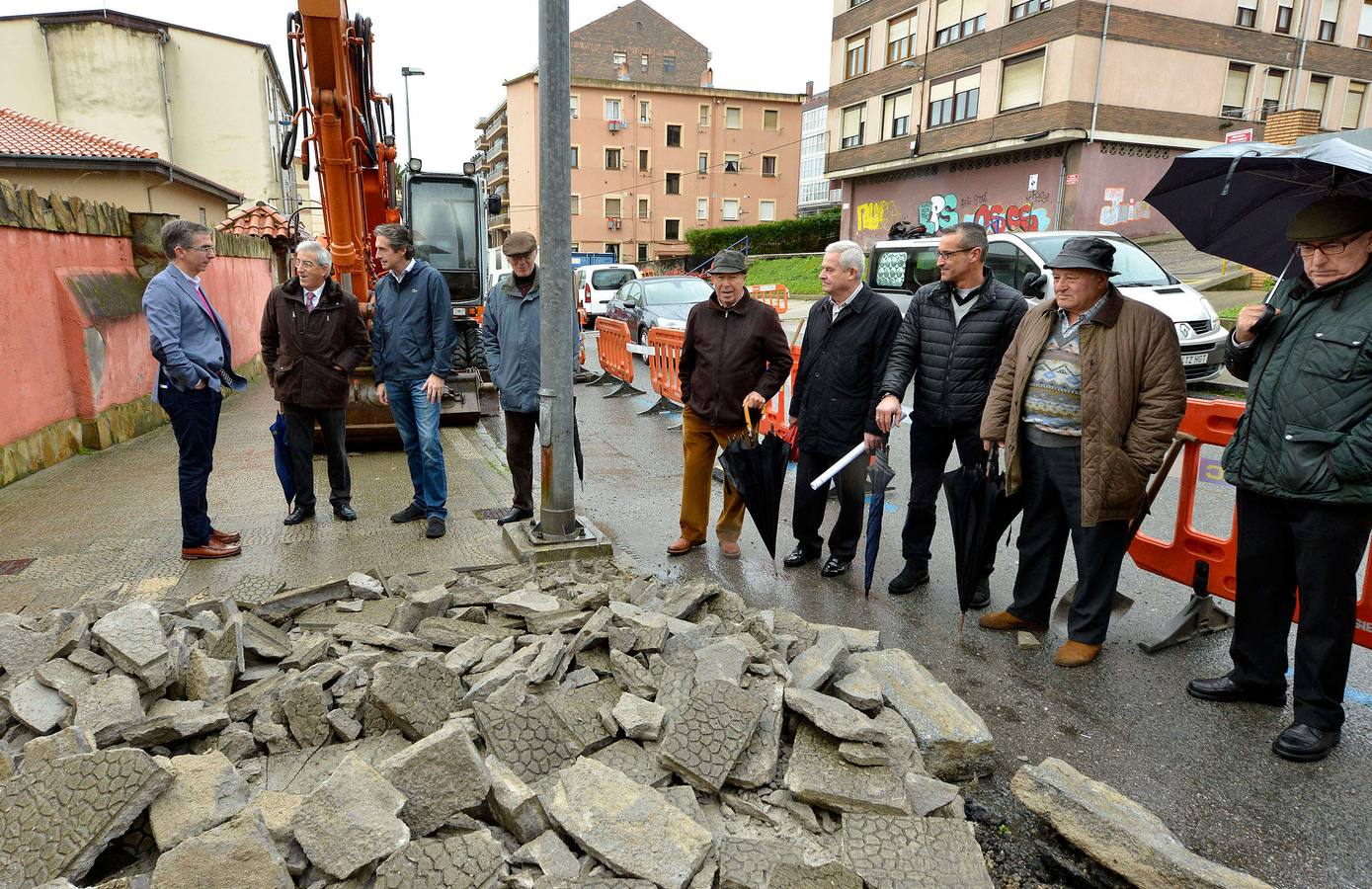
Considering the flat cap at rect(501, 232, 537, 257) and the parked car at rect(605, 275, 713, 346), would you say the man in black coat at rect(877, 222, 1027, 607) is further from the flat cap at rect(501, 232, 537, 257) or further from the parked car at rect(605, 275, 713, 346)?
the parked car at rect(605, 275, 713, 346)

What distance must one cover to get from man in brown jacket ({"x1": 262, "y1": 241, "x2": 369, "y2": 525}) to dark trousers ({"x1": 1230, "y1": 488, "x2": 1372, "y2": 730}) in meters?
5.33

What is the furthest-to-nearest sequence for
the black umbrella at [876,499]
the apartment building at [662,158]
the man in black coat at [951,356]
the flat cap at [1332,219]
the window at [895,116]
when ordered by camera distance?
the apartment building at [662,158], the window at [895,116], the black umbrella at [876,499], the man in black coat at [951,356], the flat cap at [1332,219]

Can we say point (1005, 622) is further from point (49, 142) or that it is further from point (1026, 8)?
point (1026, 8)

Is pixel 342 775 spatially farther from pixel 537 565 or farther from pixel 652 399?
pixel 652 399

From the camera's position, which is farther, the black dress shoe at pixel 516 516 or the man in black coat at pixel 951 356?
the black dress shoe at pixel 516 516

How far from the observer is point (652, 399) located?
11914 millimetres

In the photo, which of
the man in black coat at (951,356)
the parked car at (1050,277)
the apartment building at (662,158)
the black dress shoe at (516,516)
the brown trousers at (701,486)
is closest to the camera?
the man in black coat at (951,356)

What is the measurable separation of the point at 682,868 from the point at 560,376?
3.19m

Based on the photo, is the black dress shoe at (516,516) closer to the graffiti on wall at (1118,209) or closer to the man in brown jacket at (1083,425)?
the man in brown jacket at (1083,425)

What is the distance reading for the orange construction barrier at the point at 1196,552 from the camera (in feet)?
13.0

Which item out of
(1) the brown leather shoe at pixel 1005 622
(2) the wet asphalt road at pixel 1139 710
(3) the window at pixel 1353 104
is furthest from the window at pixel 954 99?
(1) the brown leather shoe at pixel 1005 622

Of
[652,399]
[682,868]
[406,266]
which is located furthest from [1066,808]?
[652,399]

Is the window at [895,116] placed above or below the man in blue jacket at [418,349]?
above

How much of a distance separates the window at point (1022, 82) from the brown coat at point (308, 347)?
29.0 metres
